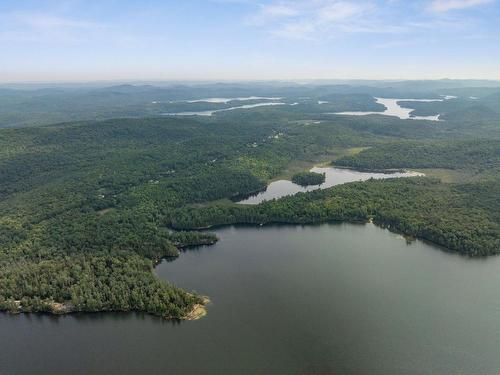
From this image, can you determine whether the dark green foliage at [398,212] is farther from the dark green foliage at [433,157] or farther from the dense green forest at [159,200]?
the dark green foliage at [433,157]

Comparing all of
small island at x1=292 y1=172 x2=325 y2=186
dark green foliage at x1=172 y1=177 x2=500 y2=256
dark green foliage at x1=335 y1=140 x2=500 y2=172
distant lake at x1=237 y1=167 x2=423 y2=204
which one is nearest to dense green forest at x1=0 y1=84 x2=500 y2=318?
dark green foliage at x1=172 y1=177 x2=500 y2=256

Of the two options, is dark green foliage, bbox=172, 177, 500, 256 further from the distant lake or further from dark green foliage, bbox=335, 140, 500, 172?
dark green foliage, bbox=335, 140, 500, 172

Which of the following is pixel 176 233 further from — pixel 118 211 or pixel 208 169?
pixel 208 169

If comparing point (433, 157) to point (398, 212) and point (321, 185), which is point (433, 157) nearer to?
point (321, 185)

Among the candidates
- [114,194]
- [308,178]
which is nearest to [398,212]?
[308,178]

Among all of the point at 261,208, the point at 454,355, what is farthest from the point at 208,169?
the point at 454,355

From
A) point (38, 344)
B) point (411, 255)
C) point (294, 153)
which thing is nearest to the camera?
point (38, 344)
